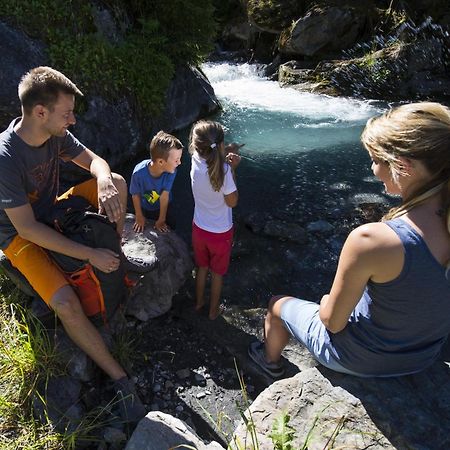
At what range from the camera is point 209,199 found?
387 cm

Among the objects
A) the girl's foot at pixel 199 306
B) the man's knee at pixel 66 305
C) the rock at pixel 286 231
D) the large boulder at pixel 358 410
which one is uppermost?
the man's knee at pixel 66 305

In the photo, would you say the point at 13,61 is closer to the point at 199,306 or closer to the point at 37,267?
the point at 37,267

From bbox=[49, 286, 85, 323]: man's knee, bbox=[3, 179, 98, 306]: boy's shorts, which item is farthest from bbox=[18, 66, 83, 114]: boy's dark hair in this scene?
bbox=[49, 286, 85, 323]: man's knee

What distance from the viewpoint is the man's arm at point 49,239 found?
3119 mm

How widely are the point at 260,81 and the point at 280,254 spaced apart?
10.2 metres

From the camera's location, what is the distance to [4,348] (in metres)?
3.15

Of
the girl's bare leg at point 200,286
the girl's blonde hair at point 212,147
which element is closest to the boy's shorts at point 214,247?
A: the girl's bare leg at point 200,286

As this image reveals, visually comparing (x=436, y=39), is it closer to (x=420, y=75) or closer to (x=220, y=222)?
(x=420, y=75)

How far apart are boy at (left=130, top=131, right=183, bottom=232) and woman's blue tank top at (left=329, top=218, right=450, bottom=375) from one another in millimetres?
2306

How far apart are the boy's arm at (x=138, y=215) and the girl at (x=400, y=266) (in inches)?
92.9

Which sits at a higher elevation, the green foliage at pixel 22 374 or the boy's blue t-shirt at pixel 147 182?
the boy's blue t-shirt at pixel 147 182

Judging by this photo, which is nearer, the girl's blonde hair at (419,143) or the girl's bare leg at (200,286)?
the girl's blonde hair at (419,143)

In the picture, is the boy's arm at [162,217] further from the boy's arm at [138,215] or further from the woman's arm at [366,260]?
the woman's arm at [366,260]

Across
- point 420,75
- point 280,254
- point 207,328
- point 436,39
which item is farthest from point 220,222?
point 436,39
